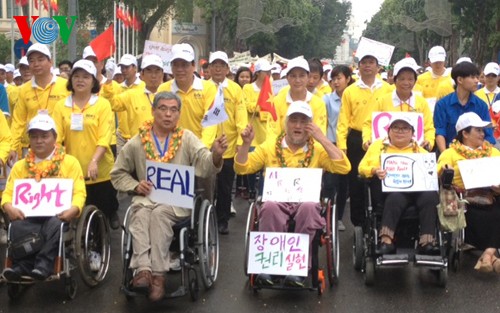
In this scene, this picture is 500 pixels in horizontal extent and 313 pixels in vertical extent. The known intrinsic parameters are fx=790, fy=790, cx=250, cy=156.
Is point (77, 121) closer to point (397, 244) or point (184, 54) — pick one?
point (184, 54)

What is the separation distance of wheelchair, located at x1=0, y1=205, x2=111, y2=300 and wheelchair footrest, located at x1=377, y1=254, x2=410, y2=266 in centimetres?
229

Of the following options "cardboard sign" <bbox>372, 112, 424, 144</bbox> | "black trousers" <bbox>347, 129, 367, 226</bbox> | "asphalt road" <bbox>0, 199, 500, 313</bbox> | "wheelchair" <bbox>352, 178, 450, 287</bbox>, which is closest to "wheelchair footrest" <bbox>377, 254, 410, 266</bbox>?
"wheelchair" <bbox>352, 178, 450, 287</bbox>

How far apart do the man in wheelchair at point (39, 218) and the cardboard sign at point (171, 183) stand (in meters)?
0.62

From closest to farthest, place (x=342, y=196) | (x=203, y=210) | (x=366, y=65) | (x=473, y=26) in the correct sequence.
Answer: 1. (x=203, y=210)
2. (x=366, y=65)
3. (x=342, y=196)
4. (x=473, y=26)

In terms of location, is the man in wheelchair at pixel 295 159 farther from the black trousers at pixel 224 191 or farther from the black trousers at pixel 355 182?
the black trousers at pixel 224 191

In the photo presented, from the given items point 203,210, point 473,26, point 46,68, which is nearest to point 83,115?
point 46,68

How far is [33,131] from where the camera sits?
6.25m

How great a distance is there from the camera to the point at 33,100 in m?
7.68

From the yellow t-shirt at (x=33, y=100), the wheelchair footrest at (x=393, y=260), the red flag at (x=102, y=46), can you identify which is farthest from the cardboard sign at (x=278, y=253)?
the red flag at (x=102, y=46)

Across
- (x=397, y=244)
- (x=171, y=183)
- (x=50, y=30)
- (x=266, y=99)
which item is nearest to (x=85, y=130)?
(x=171, y=183)

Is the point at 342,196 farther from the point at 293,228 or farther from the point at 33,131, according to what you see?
the point at 33,131

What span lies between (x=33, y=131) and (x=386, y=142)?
2.93 meters

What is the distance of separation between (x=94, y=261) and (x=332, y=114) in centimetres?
385

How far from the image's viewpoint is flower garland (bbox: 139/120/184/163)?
6184 mm
